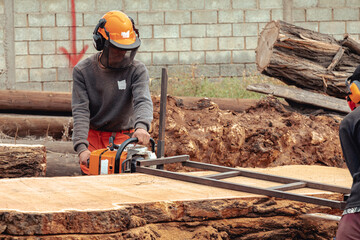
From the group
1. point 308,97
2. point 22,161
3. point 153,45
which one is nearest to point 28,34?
point 153,45

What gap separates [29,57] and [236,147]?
5.94m

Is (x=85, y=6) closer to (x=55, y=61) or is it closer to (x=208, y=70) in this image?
(x=55, y=61)

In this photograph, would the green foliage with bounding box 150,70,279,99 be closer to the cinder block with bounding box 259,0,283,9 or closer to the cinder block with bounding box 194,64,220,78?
the cinder block with bounding box 194,64,220,78

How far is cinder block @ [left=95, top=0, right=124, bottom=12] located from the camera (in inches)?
373

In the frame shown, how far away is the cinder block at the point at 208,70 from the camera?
9625 millimetres

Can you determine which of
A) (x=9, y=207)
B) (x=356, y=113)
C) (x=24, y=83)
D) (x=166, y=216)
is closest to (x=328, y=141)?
(x=356, y=113)

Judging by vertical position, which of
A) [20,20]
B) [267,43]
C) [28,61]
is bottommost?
[28,61]

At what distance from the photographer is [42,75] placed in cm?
954

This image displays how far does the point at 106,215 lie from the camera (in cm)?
210

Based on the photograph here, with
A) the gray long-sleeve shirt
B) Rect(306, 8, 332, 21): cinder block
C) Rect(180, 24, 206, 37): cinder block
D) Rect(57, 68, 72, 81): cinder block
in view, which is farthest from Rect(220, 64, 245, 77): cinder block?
the gray long-sleeve shirt

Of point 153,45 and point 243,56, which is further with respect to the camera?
point 243,56

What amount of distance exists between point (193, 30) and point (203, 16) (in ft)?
1.11

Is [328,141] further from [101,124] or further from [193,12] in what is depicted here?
[193,12]

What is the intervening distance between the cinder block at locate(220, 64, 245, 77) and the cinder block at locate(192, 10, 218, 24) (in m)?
0.93
